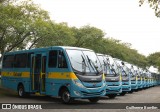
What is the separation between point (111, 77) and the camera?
65.3 ft

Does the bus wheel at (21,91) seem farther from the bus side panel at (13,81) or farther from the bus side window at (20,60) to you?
the bus side window at (20,60)

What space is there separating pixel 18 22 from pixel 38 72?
9.45 metres

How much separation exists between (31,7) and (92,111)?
19.1 metres

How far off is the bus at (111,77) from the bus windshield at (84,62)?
2895 mm

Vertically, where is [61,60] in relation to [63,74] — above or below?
above

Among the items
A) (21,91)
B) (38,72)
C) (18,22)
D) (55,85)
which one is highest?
(18,22)

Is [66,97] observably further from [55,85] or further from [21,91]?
[21,91]

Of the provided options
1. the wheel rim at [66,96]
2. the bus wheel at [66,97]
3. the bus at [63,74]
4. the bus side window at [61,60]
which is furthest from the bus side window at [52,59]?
the wheel rim at [66,96]

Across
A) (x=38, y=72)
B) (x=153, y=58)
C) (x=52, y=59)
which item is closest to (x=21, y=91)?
(x=38, y=72)

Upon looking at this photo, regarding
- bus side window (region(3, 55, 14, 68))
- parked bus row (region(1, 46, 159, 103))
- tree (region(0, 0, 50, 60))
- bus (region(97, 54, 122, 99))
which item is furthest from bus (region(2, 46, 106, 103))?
tree (region(0, 0, 50, 60))

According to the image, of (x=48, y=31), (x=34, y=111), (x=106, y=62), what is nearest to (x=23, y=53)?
(x=106, y=62)

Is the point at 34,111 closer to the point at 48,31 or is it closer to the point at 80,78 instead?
the point at 80,78

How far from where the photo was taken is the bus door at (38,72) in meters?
18.0

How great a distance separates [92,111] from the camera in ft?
43.6
